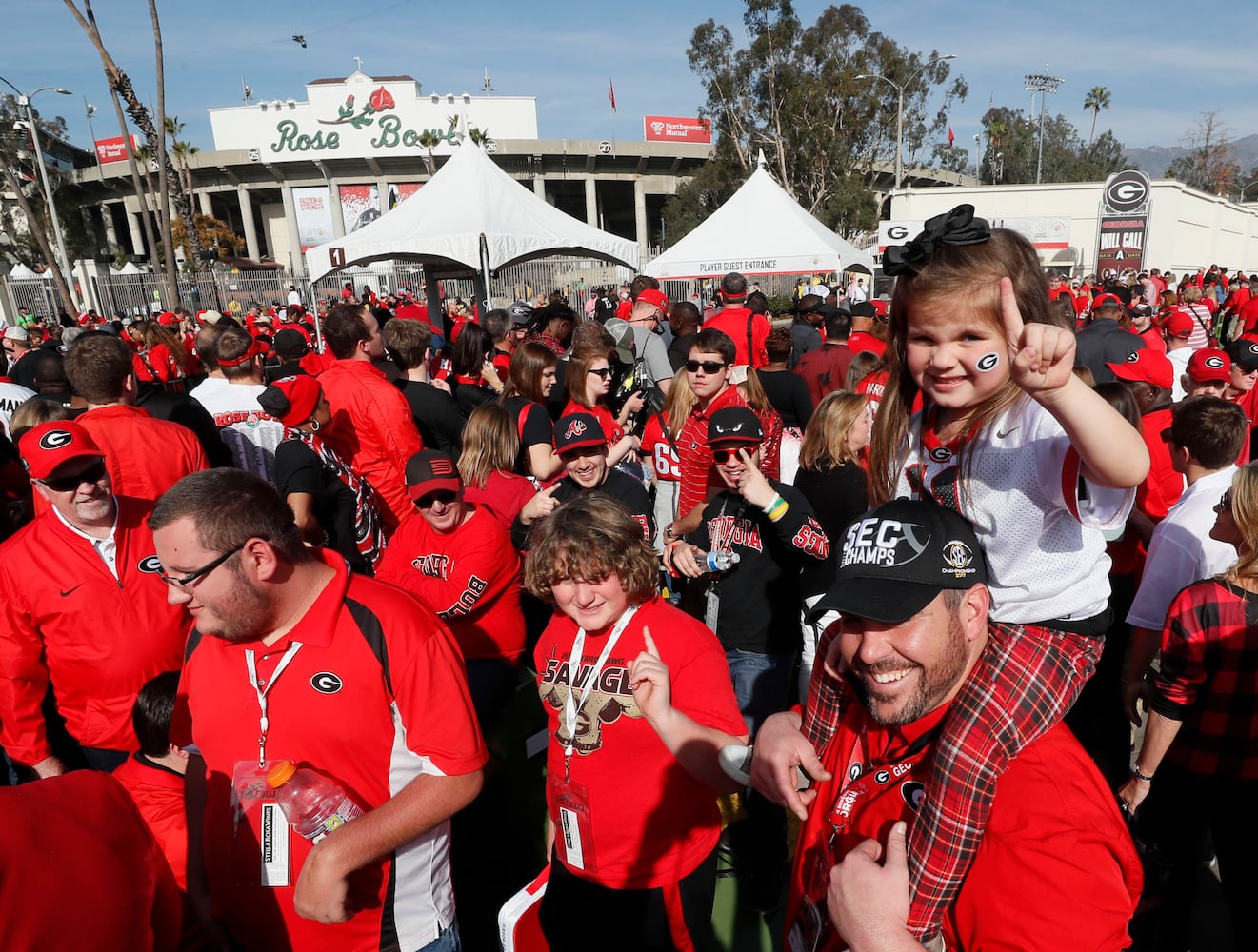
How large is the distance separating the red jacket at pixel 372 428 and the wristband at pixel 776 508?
2.87 metres

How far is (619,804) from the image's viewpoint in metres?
2.35

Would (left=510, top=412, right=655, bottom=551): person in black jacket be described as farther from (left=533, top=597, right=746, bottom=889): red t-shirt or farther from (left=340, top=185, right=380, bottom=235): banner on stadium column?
(left=340, top=185, right=380, bottom=235): banner on stadium column

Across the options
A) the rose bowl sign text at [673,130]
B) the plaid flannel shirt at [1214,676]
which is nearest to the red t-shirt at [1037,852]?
the plaid flannel shirt at [1214,676]

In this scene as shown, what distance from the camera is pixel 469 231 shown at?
397 inches

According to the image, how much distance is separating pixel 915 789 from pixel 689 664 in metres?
0.94

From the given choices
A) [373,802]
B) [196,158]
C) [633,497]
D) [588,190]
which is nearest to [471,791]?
[373,802]

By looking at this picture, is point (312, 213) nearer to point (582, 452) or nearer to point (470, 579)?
point (582, 452)

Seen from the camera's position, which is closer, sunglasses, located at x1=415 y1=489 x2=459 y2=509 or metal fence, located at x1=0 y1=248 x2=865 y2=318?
sunglasses, located at x1=415 y1=489 x2=459 y2=509

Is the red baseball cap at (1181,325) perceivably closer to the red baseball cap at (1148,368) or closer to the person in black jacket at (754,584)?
the red baseball cap at (1148,368)

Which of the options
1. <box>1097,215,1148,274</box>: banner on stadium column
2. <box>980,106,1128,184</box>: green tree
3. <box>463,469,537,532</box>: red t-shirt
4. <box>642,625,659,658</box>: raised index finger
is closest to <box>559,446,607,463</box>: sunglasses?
<box>463,469,537,532</box>: red t-shirt

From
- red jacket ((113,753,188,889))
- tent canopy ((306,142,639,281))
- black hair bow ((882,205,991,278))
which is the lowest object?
red jacket ((113,753,188,889))

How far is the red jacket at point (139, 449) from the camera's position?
3709 mm

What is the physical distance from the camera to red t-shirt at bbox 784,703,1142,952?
4.21ft

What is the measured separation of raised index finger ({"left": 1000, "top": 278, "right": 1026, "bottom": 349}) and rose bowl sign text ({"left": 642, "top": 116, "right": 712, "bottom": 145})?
60977 mm
